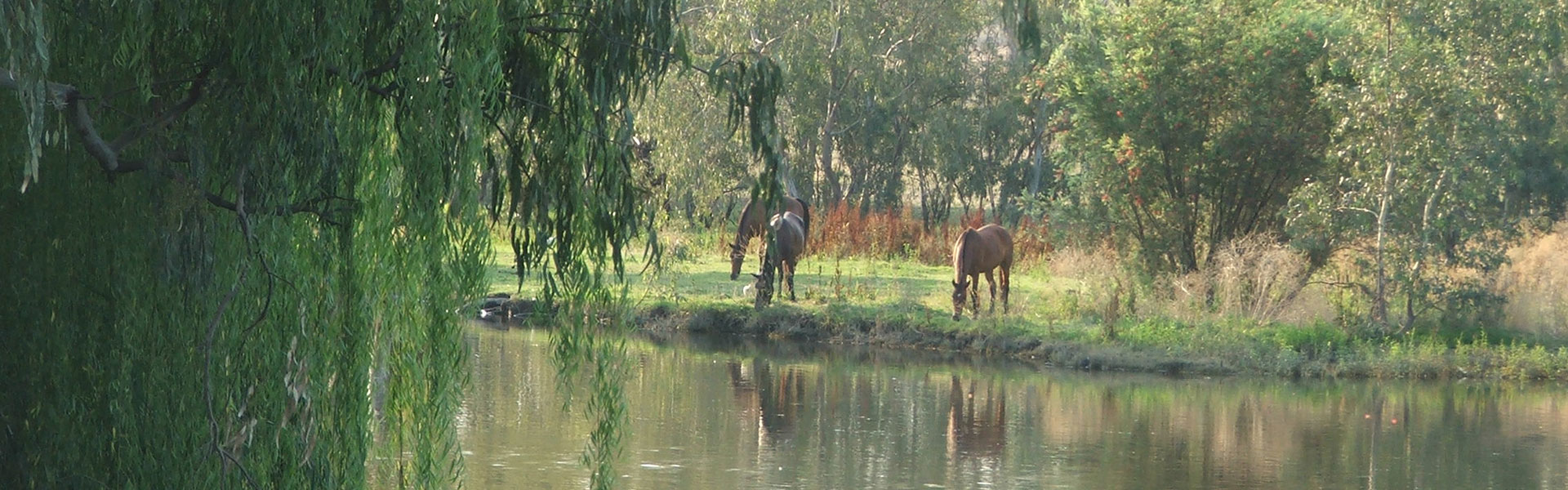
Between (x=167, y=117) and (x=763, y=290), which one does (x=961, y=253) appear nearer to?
(x=763, y=290)

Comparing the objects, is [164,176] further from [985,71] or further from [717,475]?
[985,71]

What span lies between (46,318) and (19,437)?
0.38 metres

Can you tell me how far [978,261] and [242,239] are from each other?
53.3 ft

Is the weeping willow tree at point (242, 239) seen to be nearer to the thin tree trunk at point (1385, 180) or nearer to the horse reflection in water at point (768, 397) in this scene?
the horse reflection in water at point (768, 397)

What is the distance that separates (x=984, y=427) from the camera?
14.6 metres

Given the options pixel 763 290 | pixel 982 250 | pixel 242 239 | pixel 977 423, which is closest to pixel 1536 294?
pixel 982 250

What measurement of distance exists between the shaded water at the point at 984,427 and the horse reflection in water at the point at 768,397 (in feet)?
0.11

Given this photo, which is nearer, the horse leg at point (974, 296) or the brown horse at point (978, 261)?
the brown horse at point (978, 261)

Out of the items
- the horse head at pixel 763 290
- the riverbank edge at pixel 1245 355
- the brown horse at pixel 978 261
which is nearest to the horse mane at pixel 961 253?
the brown horse at pixel 978 261

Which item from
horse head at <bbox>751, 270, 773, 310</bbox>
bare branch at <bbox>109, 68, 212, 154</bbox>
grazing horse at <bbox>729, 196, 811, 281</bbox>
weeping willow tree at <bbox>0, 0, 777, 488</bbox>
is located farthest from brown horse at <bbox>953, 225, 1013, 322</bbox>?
bare branch at <bbox>109, 68, 212, 154</bbox>

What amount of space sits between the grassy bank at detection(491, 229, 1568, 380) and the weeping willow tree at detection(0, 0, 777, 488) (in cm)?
1151

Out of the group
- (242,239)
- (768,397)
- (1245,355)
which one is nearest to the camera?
(242,239)

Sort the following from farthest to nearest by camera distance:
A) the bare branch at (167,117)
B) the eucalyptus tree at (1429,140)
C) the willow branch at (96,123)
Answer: the eucalyptus tree at (1429,140) → the bare branch at (167,117) → the willow branch at (96,123)

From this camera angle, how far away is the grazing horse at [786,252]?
20844 millimetres
